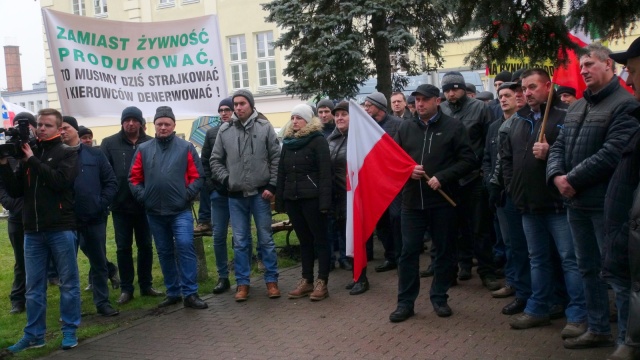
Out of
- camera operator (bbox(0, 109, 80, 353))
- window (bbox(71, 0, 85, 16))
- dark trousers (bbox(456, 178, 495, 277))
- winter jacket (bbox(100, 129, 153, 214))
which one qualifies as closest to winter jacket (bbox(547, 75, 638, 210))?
dark trousers (bbox(456, 178, 495, 277))

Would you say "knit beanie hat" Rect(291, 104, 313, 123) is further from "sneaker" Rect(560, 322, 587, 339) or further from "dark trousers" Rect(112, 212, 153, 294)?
"sneaker" Rect(560, 322, 587, 339)

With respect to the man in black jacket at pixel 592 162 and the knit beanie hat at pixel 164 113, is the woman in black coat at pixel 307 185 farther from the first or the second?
the man in black jacket at pixel 592 162

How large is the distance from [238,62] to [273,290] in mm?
27116

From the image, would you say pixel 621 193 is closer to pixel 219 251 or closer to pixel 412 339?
pixel 412 339

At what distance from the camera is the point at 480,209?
8602 millimetres

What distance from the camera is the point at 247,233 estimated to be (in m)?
9.04

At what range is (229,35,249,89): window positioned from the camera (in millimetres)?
34688

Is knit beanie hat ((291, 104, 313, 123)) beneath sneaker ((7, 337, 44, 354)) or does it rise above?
above

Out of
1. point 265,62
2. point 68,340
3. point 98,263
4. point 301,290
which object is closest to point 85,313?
point 98,263

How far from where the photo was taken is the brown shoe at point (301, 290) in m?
8.86

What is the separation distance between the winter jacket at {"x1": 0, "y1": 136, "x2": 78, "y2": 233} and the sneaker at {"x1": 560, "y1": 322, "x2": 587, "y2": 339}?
4444mm

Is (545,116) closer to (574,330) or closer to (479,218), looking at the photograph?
(574,330)

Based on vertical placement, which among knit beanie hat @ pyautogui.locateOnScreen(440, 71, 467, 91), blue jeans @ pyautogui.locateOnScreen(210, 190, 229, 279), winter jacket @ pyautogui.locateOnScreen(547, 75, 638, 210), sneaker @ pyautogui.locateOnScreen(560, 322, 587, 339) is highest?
knit beanie hat @ pyautogui.locateOnScreen(440, 71, 467, 91)

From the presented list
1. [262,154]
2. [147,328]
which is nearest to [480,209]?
[262,154]
